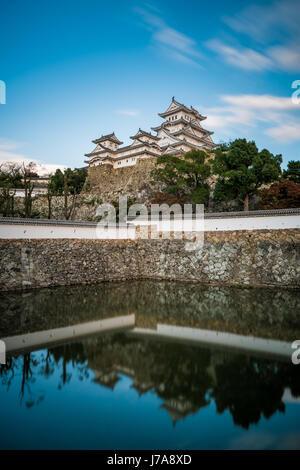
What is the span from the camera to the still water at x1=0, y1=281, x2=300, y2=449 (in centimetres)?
309

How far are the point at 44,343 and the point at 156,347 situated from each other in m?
2.19

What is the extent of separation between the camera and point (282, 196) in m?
13.2

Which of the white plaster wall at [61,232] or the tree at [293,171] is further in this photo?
the tree at [293,171]

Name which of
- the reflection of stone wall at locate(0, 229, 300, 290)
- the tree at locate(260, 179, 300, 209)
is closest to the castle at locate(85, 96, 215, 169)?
the tree at locate(260, 179, 300, 209)

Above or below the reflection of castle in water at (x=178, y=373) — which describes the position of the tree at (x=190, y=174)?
above

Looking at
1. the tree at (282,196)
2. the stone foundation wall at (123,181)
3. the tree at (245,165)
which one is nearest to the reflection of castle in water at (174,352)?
the tree at (282,196)

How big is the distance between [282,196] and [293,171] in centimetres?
319

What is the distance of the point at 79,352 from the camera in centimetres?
523

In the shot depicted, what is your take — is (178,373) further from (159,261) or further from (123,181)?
(123,181)

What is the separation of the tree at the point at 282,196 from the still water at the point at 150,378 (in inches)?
251

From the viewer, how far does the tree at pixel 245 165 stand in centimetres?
1384

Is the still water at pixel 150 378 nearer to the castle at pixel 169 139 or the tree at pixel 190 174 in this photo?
the tree at pixel 190 174

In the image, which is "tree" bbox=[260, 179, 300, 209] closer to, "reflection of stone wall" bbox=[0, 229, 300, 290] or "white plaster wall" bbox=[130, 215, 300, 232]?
"white plaster wall" bbox=[130, 215, 300, 232]

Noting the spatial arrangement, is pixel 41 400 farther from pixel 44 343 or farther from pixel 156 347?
pixel 156 347
